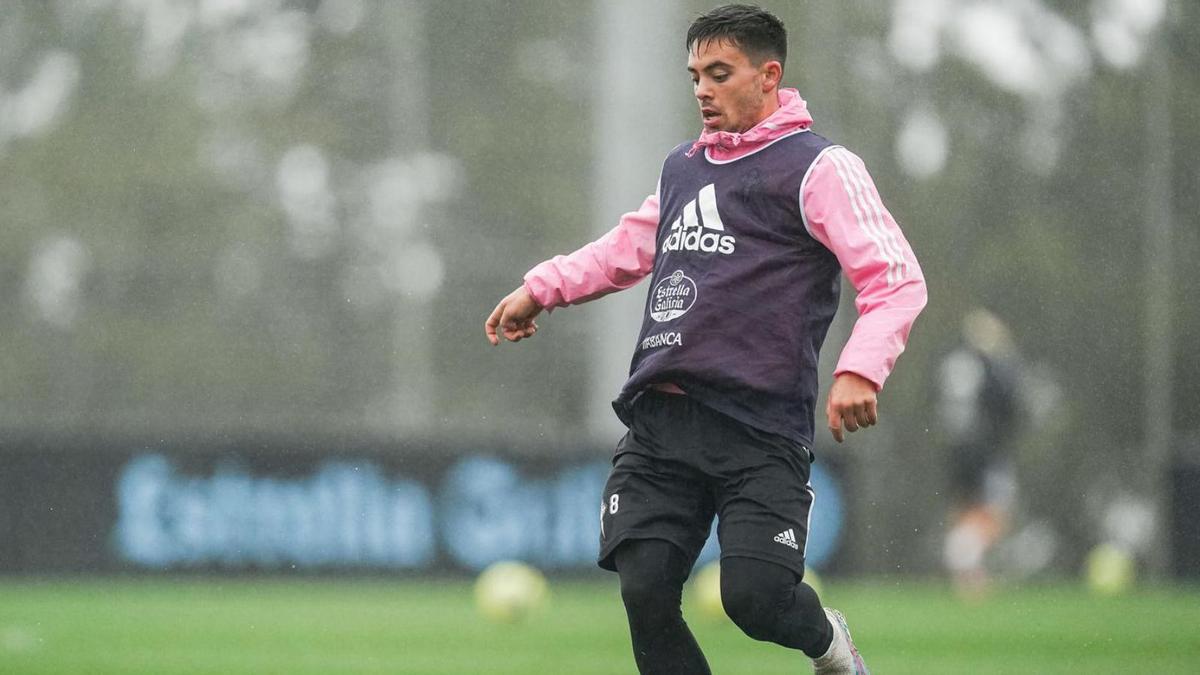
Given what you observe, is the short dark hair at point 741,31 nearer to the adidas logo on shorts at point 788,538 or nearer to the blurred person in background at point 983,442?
the adidas logo on shorts at point 788,538

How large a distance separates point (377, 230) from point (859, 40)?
17.0ft

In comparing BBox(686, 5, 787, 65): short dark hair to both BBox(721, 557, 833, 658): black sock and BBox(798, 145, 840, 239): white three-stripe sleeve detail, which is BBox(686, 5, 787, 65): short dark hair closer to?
BBox(798, 145, 840, 239): white three-stripe sleeve detail

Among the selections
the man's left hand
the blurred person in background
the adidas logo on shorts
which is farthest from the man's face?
the blurred person in background

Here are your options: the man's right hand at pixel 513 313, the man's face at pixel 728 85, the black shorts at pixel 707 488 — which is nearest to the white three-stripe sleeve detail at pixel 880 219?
the man's face at pixel 728 85

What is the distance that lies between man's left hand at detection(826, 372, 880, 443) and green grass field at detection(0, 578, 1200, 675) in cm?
299

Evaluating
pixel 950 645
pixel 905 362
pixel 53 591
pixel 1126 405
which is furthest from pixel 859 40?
pixel 950 645

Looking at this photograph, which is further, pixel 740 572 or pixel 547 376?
pixel 547 376

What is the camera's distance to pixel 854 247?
4.79 metres

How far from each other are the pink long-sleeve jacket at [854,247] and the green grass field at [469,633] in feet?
9.33

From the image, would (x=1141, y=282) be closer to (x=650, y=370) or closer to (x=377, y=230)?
(x=377, y=230)

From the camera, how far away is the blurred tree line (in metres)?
18.0

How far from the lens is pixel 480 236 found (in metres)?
20.4

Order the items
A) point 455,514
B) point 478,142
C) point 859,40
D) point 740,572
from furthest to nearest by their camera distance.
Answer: point 478,142
point 859,40
point 455,514
point 740,572

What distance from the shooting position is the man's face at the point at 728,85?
5051 mm
